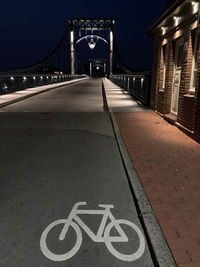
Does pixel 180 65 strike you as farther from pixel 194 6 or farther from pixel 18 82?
pixel 18 82

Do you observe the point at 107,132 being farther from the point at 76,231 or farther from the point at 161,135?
the point at 76,231

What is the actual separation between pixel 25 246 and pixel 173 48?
8.83 metres

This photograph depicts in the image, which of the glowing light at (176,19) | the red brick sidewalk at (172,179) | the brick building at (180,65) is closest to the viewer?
the red brick sidewalk at (172,179)

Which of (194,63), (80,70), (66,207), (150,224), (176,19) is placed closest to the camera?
(150,224)

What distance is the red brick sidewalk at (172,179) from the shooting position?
2.83m

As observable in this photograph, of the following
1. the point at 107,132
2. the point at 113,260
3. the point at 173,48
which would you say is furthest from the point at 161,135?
the point at 113,260

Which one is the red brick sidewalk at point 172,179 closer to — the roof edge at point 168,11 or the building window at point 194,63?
the building window at point 194,63

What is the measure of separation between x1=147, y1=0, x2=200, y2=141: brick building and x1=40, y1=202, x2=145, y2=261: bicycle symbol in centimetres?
427

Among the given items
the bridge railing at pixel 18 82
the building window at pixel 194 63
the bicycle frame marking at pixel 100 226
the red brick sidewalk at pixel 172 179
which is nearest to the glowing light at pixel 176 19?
the building window at pixel 194 63

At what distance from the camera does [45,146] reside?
643 cm

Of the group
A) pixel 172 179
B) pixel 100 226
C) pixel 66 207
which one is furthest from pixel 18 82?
pixel 100 226

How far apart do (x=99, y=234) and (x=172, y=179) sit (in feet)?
6.13

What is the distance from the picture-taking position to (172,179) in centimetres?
439

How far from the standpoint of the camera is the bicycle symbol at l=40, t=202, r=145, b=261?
8.74 feet
